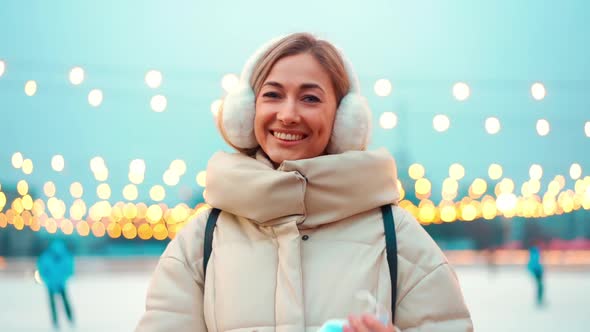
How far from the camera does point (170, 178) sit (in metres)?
10.4

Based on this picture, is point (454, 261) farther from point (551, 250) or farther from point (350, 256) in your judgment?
point (350, 256)

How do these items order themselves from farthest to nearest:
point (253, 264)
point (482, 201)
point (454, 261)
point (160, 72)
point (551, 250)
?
point (551, 250) → point (454, 261) → point (482, 201) → point (160, 72) → point (253, 264)

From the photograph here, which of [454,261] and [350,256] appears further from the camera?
[454,261]

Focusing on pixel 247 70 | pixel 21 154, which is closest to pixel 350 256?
pixel 247 70

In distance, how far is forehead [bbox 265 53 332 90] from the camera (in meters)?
1.92

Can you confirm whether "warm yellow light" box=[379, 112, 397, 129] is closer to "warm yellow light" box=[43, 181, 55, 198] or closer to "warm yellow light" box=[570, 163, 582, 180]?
"warm yellow light" box=[570, 163, 582, 180]

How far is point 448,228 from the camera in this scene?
82.8 ft

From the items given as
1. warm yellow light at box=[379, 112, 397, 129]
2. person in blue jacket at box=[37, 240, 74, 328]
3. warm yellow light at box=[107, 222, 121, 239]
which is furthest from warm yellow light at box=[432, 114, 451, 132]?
warm yellow light at box=[107, 222, 121, 239]

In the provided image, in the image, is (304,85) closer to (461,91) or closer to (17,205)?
(461,91)

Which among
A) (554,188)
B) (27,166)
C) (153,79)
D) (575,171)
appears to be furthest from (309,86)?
(554,188)

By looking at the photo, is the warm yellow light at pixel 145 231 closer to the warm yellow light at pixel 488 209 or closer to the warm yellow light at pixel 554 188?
the warm yellow light at pixel 488 209

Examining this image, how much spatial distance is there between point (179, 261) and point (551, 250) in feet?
79.0

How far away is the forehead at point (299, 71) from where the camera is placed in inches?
75.5

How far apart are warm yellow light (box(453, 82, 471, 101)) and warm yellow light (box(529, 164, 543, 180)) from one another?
4.31 metres
